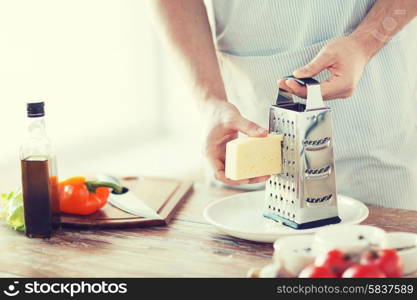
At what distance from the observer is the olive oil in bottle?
184 cm

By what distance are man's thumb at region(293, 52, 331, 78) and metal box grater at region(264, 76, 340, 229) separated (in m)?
0.02

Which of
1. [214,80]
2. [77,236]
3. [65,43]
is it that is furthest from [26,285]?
[65,43]

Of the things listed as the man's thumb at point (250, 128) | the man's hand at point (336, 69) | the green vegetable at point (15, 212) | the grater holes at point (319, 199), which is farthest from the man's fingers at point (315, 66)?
the green vegetable at point (15, 212)

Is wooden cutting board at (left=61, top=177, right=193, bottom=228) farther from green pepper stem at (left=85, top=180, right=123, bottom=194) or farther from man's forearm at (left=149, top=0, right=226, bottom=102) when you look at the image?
man's forearm at (left=149, top=0, right=226, bottom=102)

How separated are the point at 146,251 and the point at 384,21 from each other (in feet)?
2.91

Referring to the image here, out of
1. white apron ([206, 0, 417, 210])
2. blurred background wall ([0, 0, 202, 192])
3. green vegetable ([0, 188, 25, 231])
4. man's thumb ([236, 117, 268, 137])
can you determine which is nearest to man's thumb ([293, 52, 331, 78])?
man's thumb ([236, 117, 268, 137])

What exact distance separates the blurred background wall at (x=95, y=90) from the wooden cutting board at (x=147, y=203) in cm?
80

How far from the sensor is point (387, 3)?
6.67 feet

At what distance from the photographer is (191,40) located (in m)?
2.25

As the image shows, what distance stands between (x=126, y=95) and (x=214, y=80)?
1.88 metres

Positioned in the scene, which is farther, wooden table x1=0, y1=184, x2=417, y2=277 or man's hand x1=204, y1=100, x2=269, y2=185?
man's hand x1=204, y1=100, x2=269, y2=185

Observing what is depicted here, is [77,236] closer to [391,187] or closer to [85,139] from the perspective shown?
[391,187]

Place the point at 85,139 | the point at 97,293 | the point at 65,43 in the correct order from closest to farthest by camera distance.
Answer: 1. the point at 97,293
2. the point at 65,43
3. the point at 85,139

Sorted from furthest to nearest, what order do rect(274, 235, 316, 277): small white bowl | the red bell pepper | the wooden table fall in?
the red bell pepper, the wooden table, rect(274, 235, 316, 277): small white bowl
